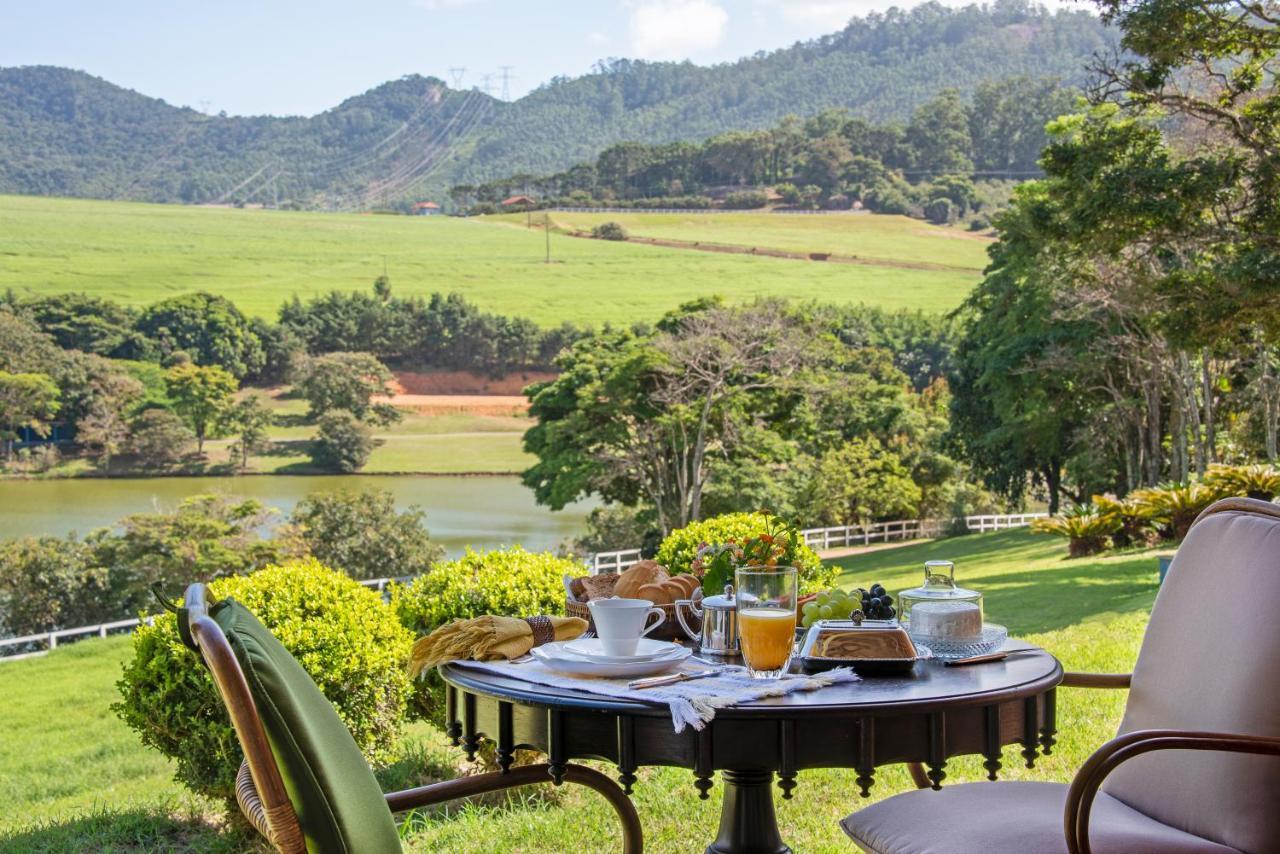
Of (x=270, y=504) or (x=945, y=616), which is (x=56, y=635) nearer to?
(x=945, y=616)

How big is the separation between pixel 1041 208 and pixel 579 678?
400 inches

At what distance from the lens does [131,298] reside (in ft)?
175

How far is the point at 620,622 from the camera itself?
2.10 metres

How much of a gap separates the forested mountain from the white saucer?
255 feet

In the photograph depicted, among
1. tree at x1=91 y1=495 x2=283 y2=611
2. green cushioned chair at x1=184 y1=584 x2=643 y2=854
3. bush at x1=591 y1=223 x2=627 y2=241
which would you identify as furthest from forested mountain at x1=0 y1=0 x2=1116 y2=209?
green cushioned chair at x1=184 y1=584 x2=643 y2=854

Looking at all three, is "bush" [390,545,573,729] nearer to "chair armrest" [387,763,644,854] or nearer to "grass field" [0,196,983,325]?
"chair armrest" [387,763,644,854]

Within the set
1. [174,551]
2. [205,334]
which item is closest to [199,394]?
[205,334]

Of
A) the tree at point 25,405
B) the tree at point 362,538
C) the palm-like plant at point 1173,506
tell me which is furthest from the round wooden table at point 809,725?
the tree at point 25,405

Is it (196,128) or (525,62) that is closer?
(196,128)

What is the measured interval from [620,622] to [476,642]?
303mm

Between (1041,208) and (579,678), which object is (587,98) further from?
(579,678)

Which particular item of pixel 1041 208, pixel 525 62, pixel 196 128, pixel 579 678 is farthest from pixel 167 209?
pixel 579 678

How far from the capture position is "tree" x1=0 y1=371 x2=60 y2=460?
1505 inches

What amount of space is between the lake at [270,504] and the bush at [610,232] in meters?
29.3
